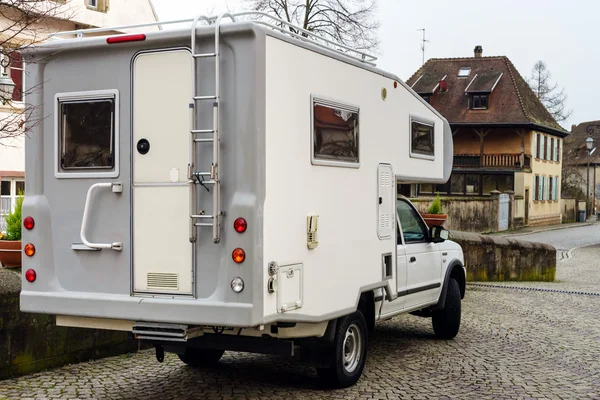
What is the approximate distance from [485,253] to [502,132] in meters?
35.5

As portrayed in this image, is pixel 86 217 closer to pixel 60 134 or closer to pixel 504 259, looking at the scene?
pixel 60 134

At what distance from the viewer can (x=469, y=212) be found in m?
38.6

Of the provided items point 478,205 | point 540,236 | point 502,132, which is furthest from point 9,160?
point 502,132

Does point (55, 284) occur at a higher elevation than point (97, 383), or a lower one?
higher

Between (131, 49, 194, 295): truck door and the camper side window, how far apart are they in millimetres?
246

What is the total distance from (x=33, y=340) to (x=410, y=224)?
4.21 metres

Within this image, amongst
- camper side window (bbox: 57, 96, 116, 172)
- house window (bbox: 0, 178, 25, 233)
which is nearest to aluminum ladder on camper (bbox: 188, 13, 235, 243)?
camper side window (bbox: 57, 96, 116, 172)

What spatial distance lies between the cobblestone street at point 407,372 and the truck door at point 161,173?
1.43m

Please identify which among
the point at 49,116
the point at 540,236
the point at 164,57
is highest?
the point at 164,57

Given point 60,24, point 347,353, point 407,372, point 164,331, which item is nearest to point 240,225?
point 164,331

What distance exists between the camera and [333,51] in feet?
24.4

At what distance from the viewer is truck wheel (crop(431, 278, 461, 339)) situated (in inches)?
400

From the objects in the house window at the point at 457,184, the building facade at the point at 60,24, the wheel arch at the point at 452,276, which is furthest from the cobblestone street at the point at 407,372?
the house window at the point at 457,184

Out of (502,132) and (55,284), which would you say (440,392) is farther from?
(502,132)
